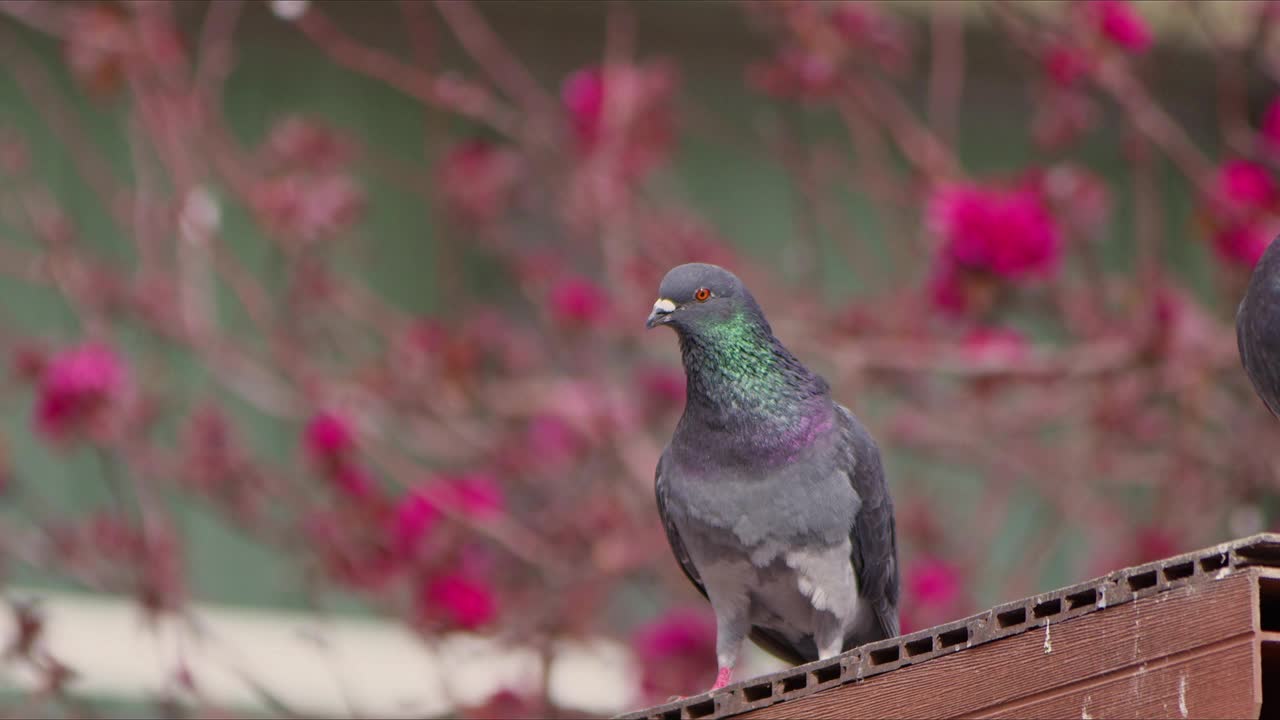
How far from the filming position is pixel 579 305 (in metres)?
6.34

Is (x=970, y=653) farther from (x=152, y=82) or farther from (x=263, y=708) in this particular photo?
(x=263, y=708)

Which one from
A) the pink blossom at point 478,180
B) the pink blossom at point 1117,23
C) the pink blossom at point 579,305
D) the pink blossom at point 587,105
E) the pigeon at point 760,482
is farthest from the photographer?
the pink blossom at point 478,180

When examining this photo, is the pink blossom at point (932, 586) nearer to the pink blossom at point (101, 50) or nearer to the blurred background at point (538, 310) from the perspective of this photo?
the blurred background at point (538, 310)

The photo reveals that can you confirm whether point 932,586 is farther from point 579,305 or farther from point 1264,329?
point 1264,329

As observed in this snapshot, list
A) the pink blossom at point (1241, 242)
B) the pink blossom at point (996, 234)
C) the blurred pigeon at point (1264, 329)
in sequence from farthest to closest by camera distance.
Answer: the pink blossom at point (1241, 242), the pink blossom at point (996, 234), the blurred pigeon at point (1264, 329)

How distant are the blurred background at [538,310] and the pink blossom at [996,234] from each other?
14 mm

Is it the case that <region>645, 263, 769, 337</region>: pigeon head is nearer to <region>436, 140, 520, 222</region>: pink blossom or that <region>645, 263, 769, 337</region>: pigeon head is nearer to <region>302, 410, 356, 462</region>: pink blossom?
<region>302, 410, 356, 462</region>: pink blossom

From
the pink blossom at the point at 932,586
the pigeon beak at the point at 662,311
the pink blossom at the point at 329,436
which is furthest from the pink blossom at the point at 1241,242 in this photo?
the pink blossom at the point at 329,436

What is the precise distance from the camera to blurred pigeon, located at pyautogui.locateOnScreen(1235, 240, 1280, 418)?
347 cm

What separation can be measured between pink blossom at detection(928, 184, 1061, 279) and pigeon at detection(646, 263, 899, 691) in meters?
1.20

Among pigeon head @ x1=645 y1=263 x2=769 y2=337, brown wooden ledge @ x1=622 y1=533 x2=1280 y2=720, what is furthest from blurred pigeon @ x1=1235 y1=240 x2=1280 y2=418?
pigeon head @ x1=645 y1=263 x2=769 y2=337

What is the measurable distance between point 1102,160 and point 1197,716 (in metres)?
6.67

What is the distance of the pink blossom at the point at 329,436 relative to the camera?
582cm

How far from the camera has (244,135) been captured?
8375mm
